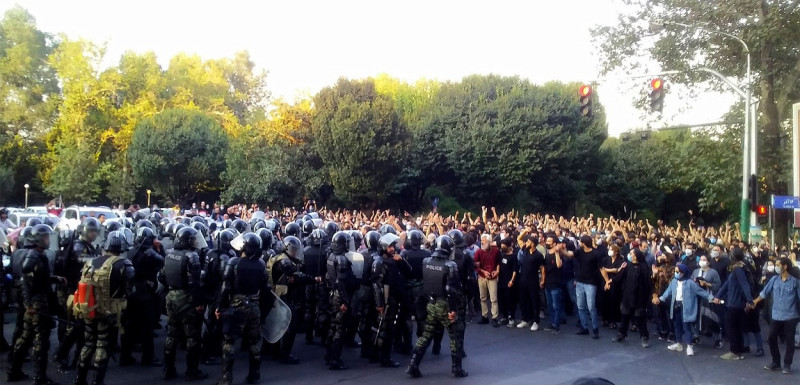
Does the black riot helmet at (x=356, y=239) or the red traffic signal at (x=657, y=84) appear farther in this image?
the red traffic signal at (x=657, y=84)

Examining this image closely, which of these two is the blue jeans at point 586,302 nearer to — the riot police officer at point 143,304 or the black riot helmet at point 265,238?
the black riot helmet at point 265,238

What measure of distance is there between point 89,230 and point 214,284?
6.14ft

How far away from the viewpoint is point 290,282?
9867 mm

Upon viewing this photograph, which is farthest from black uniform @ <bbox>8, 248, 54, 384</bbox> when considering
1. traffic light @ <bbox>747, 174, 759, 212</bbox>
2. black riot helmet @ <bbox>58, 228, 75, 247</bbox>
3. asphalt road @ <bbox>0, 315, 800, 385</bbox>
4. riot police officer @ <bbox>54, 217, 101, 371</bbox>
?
traffic light @ <bbox>747, 174, 759, 212</bbox>

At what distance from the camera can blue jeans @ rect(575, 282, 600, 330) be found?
12.4 metres

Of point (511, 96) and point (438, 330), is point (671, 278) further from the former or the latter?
point (511, 96)

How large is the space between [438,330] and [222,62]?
60.5 m

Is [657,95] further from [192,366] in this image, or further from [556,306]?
[192,366]

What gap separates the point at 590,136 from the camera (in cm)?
4228

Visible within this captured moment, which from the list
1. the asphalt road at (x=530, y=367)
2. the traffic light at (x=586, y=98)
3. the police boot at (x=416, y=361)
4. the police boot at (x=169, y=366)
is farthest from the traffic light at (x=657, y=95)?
the police boot at (x=169, y=366)

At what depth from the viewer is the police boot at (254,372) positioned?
8852mm

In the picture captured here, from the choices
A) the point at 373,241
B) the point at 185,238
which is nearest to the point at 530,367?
the point at 373,241

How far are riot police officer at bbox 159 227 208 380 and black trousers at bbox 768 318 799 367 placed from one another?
26.4 feet

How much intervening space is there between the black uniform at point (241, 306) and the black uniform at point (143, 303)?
60.8 inches
